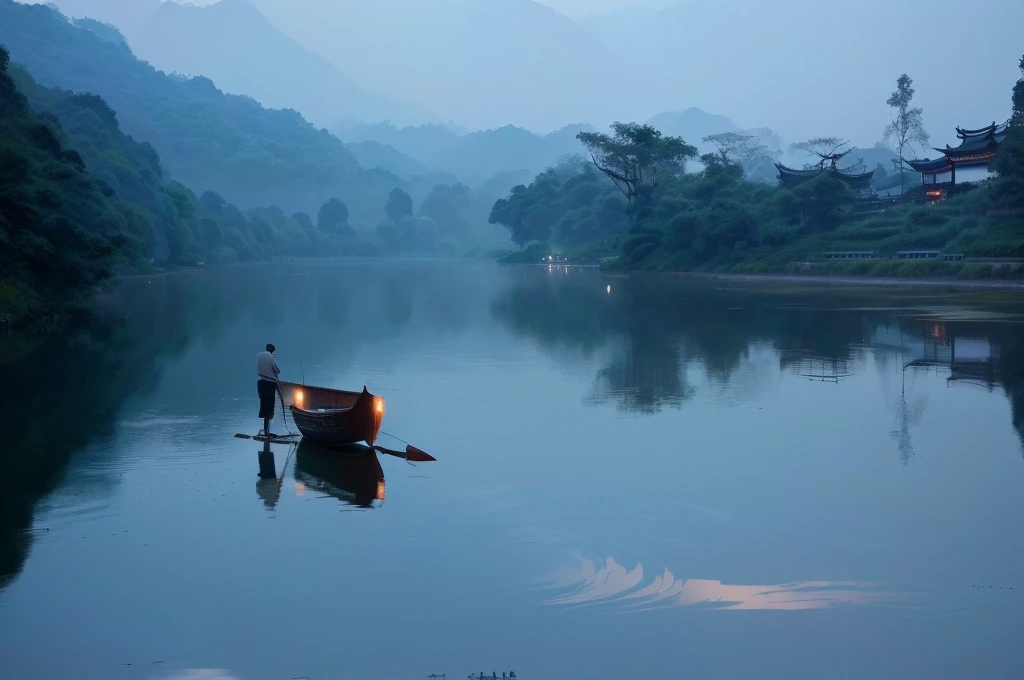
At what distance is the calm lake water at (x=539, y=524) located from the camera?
7.82 m

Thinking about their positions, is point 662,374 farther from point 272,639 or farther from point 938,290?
point 938,290

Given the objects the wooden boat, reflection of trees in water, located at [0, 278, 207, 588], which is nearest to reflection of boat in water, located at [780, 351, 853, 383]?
the wooden boat

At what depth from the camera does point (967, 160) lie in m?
67.3

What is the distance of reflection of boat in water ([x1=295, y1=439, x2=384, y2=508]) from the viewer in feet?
41.5

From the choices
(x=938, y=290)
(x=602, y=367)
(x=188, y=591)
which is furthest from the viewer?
(x=938, y=290)

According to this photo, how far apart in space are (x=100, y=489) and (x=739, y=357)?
16169mm

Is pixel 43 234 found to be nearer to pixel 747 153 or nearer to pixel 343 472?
pixel 343 472

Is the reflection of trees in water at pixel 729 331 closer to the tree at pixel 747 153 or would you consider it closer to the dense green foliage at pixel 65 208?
the dense green foliage at pixel 65 208

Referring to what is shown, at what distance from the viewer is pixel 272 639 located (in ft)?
26.3

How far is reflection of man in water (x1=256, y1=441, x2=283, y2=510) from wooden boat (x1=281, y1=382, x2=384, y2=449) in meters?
0.76

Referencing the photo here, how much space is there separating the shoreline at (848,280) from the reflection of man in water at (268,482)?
38.6m

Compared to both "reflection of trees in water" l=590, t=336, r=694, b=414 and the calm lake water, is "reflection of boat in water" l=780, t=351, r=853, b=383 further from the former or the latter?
"reflection of trees in water" l=590, t=336, r=694, b=414

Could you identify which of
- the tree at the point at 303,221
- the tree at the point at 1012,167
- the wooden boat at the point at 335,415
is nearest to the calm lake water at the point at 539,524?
the wooden boat at the point at 335,415

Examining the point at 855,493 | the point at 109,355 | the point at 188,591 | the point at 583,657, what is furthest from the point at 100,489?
the point at 109,355
